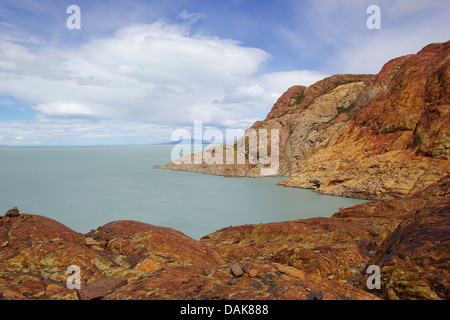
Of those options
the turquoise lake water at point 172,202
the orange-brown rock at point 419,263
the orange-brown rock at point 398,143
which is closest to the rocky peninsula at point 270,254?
the orange-brown rock at point 419,263

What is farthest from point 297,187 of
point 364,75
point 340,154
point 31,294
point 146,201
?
point 364,75

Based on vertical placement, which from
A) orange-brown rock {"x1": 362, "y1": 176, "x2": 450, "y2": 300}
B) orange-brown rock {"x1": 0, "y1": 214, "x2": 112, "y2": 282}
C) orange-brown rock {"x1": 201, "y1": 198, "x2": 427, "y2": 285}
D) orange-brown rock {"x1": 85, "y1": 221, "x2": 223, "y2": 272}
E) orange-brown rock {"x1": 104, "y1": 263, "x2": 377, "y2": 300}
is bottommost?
orange-brown rock {"x1": 201, "y1": 198, "x2": 427, "y2": 285}

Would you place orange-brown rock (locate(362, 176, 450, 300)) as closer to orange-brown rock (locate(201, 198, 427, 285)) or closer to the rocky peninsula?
the rocky peninsula

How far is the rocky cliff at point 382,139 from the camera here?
29.1m

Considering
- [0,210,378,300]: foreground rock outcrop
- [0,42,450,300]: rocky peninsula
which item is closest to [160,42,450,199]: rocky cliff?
[0,42,450,300]: rocky peninsula

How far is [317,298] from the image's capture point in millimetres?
4594

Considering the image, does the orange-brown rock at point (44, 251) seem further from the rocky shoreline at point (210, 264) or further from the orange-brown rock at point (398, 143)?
the orange-brown rock at point (398, 143)

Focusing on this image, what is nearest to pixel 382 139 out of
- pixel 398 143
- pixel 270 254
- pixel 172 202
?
pixel 398 143

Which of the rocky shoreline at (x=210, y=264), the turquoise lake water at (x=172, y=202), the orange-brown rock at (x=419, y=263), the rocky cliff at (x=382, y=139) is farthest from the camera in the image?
the rocky cliff at (x=382, y=139)

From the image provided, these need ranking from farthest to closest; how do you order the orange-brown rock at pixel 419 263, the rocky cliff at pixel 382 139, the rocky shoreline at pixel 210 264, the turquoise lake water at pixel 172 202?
the rocky cliff at pixel 382 139 < the turquoise lake water at pixel 172 202 < the rocky shoreline at pixel 210 264 < the orange-brown rock at pixel 419 263

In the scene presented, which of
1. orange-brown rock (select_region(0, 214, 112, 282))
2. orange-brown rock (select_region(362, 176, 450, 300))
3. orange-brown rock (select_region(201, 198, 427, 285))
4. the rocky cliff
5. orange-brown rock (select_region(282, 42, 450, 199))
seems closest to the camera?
orange-brown rock (select_region(362, 176, 450, 300))

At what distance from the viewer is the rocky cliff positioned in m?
29.1

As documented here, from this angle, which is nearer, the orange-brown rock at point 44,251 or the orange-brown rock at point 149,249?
the orange-brown rock at point 44,251

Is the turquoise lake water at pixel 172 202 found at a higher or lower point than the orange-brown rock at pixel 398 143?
lower
